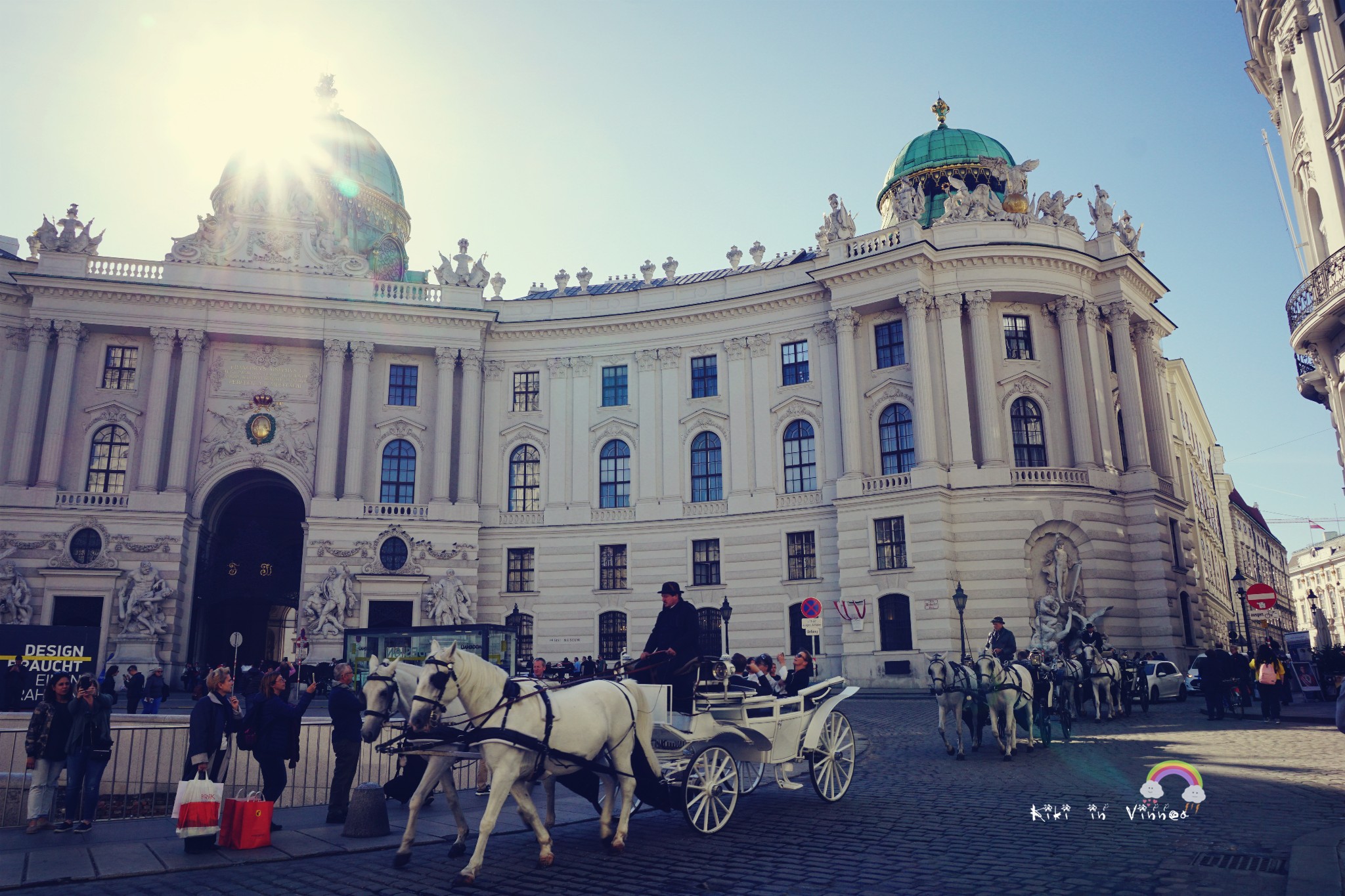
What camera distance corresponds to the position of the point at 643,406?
43.7 metres

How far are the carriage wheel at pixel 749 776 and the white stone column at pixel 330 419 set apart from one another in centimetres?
3045

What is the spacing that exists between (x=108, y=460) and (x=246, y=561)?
755cm

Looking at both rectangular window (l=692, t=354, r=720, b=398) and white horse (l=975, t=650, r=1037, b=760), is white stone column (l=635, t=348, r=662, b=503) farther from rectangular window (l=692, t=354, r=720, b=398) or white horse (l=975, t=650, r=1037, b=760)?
white horse (l=975, t=650, r=1037, b=760)

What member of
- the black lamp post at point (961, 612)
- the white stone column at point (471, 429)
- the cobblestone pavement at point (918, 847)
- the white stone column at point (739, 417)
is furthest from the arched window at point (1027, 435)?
the cobblestone pavement at point (918, 847)

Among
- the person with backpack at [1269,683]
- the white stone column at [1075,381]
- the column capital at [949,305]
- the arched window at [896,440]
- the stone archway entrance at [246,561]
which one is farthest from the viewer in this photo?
the stone archway entrance at [246,561]

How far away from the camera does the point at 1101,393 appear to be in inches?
1522

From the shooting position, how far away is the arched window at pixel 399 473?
4312 cm

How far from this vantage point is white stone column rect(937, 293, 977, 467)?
37062 mm

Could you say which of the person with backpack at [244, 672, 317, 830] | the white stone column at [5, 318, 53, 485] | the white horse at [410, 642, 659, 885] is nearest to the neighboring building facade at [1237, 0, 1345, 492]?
the white horse at [410, 642, 659, 885]

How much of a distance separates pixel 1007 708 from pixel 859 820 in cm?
679

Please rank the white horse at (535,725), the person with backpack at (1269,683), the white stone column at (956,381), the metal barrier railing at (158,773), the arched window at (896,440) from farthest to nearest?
the arched window at (896,440)
the white stone column at (956,381)
the person with backpack at (1269,683)
the metal barrier railing at (158,773)
the white horse at (535,725)

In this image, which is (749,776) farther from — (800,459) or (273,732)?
(800,459)

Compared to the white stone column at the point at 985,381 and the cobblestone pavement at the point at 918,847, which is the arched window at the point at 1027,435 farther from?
the cobblestone pavement at the point at 918,847

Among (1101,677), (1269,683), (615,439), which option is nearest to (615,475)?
(615,439)
